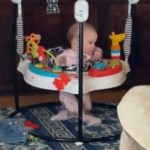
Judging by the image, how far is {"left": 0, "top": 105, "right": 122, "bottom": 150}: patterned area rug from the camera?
204 centimetres

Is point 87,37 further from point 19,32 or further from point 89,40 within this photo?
point 19,32

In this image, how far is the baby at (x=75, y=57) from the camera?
2107 millimetres

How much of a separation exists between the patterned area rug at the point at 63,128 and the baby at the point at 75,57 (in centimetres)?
4

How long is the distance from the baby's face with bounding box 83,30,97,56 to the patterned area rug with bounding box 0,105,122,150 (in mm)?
355

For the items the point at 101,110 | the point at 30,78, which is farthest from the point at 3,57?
the point at 101,110

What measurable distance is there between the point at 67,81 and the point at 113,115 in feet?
1.53

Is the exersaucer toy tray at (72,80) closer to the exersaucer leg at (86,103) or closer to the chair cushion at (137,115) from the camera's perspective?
the exersaucer leg at (86,103)

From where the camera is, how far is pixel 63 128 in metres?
2.20

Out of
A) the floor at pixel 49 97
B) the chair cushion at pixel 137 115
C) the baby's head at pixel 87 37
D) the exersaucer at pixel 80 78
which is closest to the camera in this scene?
the chair cushion at pixel 137 115

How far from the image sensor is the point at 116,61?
212 cm

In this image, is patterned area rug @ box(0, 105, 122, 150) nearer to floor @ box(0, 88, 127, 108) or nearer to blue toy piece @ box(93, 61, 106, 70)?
floor @ box(0, 88, 127, 108)

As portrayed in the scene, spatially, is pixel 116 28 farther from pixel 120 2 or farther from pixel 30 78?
pixel 30 78

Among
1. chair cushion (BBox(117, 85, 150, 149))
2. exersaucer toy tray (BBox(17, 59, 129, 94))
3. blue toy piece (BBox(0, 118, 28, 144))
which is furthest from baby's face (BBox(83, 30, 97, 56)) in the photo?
chair cushion (BBox(117, 85, 150, 149))

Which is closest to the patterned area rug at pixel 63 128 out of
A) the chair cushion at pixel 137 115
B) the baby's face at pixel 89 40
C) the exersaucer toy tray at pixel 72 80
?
the exersaucer toy tray at pixel 72 80
